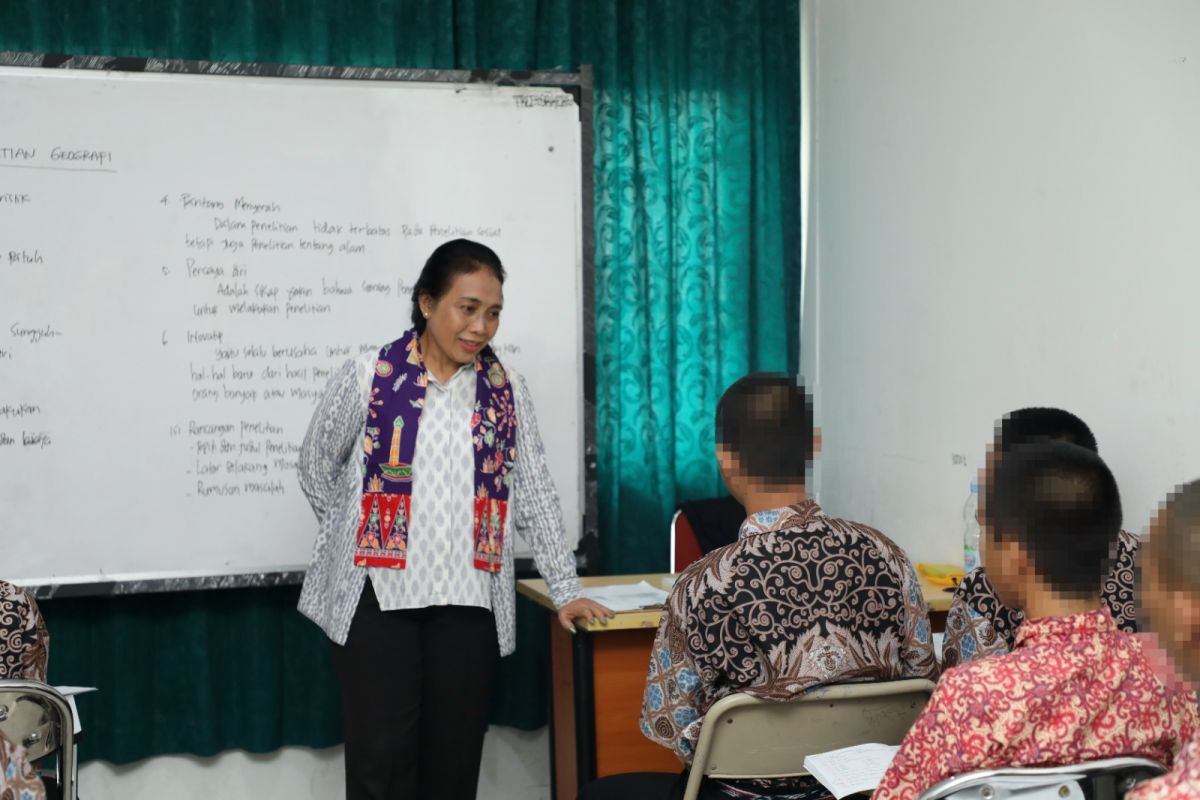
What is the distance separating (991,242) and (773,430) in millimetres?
1202

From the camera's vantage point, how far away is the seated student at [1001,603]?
→ 183 centimetres

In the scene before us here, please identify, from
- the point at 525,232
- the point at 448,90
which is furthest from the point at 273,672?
the point at 448,90

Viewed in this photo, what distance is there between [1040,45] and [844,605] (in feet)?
4.87

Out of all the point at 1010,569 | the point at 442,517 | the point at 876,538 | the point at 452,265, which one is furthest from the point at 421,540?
the point at 1010,569

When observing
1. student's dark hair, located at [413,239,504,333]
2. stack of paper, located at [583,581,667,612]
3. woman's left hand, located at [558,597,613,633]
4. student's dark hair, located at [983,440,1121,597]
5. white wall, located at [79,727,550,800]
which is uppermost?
student's dark hair, located at [413,239,504,333]

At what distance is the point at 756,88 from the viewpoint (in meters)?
3.60

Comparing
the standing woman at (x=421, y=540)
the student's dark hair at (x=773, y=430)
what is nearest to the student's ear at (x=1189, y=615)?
the student's dark hair at (x=773, y=430)

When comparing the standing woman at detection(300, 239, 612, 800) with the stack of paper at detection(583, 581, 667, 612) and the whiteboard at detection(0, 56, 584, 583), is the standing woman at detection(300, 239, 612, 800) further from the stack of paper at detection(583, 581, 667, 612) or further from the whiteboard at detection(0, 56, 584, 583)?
the whiteboard at detection(0, 56, 584, 583)

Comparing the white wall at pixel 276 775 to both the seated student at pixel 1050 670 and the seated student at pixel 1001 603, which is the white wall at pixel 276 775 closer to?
the seated student at pixel 1001 603

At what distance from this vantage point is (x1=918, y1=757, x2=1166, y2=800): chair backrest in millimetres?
1246

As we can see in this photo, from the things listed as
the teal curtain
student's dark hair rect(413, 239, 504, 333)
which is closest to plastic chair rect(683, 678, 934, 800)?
student's dark hair rect(413, 239, 504, 333)

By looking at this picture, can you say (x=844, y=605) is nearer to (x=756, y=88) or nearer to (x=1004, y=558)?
(x=1004, y=558)

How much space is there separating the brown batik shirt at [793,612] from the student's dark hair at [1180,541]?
1.70 feet

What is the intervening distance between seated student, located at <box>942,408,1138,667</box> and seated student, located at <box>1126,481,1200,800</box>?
20.5 inches
